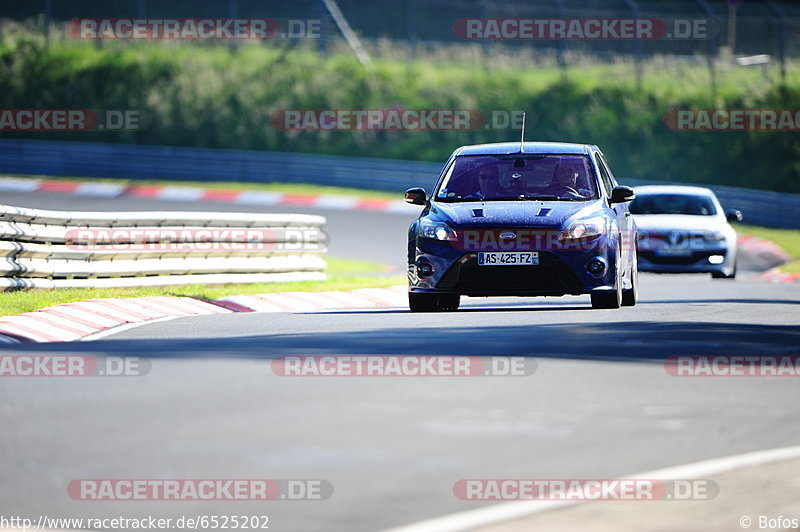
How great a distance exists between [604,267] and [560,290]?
0.47m

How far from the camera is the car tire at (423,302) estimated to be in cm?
1402

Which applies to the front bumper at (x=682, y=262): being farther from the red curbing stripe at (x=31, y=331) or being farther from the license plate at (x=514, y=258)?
the red curbing stripe at (x=31, y=331)

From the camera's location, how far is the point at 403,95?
4512 cm

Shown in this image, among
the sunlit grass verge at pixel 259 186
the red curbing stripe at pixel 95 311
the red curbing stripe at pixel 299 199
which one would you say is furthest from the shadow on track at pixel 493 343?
the sunlit grass verge at pixel 259 186

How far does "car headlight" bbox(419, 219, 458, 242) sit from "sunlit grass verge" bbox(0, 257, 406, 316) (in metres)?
3.57

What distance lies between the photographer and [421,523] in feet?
18.0

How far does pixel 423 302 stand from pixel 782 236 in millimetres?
19839

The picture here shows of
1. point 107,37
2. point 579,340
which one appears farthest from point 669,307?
point 107,37

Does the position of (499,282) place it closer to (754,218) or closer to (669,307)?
(669,307)

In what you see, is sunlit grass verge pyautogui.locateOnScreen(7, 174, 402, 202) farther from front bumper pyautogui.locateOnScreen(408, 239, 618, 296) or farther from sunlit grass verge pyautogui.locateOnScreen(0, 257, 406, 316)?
front bumper pyautogui.locateOnScreen(408, 239, 618, 296)

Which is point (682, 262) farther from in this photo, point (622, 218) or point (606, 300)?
point (606, 300)

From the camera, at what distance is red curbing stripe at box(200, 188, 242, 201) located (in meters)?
34.8

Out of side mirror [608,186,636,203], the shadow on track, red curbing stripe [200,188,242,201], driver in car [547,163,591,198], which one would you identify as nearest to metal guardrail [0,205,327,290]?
the shadow on track

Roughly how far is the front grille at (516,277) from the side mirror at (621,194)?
4.03ft
